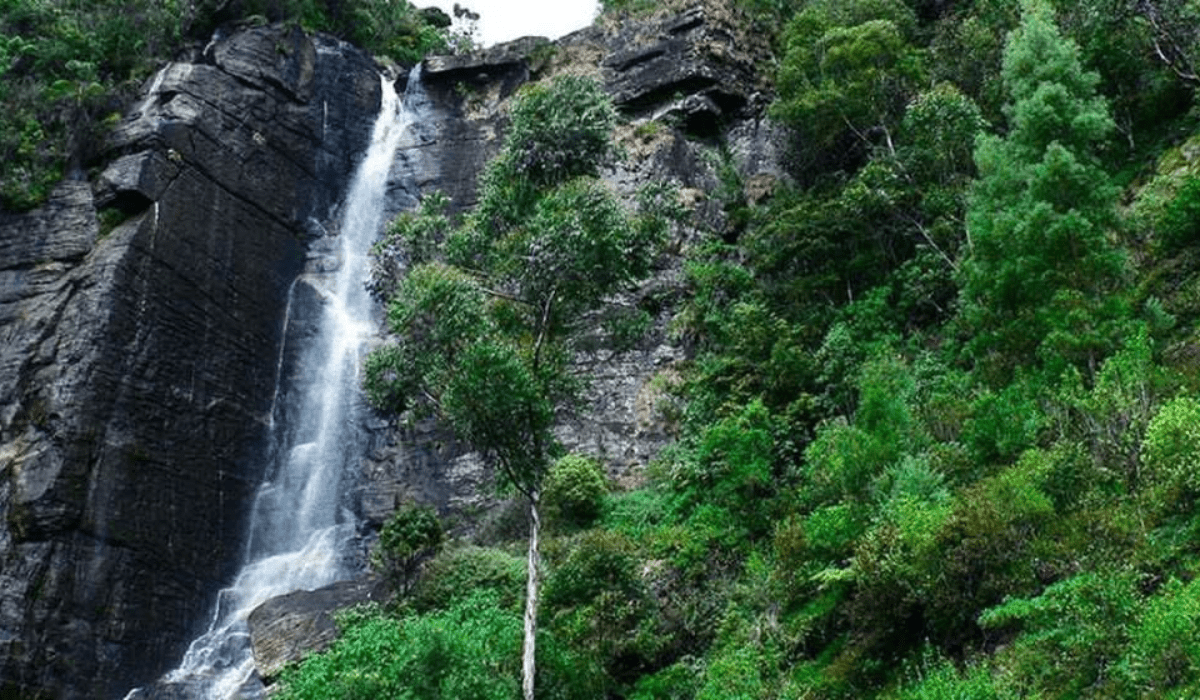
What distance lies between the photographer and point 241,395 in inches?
1065

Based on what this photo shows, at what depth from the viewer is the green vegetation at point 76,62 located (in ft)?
94.6

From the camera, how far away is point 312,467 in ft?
87.5

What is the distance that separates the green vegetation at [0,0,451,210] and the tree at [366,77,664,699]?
13.8 m

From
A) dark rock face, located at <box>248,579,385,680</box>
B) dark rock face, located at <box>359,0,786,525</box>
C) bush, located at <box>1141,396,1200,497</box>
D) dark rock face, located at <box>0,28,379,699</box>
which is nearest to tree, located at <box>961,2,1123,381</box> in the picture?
bush, located at <box>1141,396,1200,497</box>

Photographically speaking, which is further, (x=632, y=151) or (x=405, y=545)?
(x=632, y=151)

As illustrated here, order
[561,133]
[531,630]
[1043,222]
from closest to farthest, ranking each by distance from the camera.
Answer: [531,630], [1043,222], [561,133]

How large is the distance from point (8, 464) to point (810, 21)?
2156cm

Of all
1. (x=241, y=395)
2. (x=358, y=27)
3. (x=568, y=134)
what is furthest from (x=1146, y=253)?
(x=358, y=27)

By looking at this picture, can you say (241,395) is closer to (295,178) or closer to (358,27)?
(295,178)

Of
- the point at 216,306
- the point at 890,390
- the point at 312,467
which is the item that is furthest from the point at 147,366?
the point at 890,390

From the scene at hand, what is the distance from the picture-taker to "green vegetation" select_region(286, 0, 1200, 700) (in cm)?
1187

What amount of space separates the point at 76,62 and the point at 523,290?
1853 cm

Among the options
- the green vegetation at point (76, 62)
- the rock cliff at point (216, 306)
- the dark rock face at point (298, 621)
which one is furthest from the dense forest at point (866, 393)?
the rock cliff at point (216, 306)

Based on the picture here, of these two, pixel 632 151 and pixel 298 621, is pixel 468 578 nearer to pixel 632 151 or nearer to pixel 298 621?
pixel 298 621
